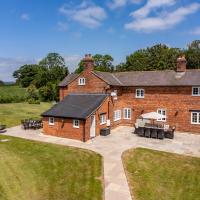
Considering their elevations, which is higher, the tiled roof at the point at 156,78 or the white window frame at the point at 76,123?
the tiled roof at the point at 156,78

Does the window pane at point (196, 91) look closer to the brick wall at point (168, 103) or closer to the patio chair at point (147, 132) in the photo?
the brick wall at point (168, 103)

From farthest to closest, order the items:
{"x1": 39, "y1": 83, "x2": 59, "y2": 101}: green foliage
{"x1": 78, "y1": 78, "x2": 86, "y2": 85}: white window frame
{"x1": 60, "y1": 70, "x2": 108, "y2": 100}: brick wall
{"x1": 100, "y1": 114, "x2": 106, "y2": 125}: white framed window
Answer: {"x1": 39, "y1": 83, "x2": 59, "y2": 101}: green foliage
{"x1": 78, "y1": 78, "x2": 86, "y2": 85}: white window frame
{"x1": 60, "y1": 70, "x2": 108, "y2": 100}: brick wall
{"x1": 100, "y1": 114, "x2": 106, "y2": 125}: white framed window

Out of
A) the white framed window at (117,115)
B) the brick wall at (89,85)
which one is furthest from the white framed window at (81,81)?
the white framed window at (117,115)

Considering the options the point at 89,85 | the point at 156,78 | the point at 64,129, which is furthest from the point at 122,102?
the point at 64,129

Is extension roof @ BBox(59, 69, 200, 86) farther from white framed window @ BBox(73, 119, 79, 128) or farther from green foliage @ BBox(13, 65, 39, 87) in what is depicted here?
green foliage @ BBox(13, 65, 39, 87)

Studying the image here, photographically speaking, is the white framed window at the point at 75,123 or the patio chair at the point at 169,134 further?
the patio chair at the point at 169,134

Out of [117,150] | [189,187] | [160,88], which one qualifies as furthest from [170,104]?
[189,187]

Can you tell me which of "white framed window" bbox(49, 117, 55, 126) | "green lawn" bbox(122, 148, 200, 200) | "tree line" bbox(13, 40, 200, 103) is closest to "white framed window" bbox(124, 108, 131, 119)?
"white framed window" bbox(49, 117, 55, 126)

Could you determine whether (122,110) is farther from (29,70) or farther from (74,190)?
(29,70)
